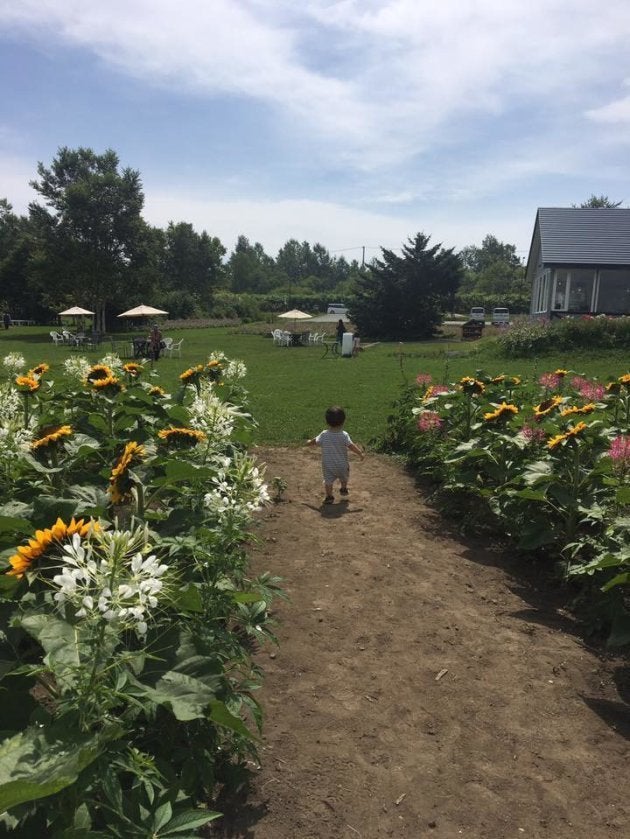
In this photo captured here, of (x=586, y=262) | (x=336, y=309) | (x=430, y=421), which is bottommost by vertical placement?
(x=430, y=421)

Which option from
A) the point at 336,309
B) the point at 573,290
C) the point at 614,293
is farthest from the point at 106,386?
the point at 336,309

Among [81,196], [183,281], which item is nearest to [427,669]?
[81,196]

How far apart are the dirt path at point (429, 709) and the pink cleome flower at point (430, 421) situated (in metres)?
2.08

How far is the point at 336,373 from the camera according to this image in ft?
58.7

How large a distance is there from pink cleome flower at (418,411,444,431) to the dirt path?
2076 millimetres

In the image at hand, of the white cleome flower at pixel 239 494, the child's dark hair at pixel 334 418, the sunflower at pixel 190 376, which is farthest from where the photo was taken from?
the child's dark hair at pixel 334 418

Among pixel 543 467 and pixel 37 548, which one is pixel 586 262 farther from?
pixel 37 548

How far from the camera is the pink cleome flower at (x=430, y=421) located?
6578mm

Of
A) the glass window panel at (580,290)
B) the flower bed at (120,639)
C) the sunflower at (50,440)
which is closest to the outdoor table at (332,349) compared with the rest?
the glass window panel at (580,290)

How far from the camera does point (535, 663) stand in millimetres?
3332

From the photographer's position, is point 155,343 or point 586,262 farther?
point 586,262

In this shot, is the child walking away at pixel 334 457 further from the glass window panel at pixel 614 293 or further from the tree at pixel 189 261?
the tree at pixel 189 261

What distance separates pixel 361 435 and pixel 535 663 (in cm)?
600

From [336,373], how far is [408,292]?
19759 mm
